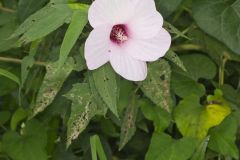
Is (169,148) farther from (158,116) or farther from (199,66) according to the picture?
(199,66)

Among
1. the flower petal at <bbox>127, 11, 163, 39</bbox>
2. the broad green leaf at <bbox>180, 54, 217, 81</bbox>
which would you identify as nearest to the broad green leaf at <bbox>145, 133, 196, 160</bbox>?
the broad green leaf at <bbox>180, 54, 217, 81</bbox>

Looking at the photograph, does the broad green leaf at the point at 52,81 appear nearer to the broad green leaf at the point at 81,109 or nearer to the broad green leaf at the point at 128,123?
the broad green leaf at the point at 81,109

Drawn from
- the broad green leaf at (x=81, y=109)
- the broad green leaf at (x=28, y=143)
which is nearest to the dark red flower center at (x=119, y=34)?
the broad green leaf at (x=81, y=109)

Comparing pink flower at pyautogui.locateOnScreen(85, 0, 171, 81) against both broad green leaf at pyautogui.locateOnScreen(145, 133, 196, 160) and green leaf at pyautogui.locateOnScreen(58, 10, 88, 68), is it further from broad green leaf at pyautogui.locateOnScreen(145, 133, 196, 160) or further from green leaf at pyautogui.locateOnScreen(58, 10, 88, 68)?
broad green leaf at pyautogui.locateOnScreen(145, 133, 196, 160)

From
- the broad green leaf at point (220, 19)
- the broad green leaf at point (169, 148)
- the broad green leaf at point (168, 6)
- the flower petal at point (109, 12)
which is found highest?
the flower petal at point (109, 12)

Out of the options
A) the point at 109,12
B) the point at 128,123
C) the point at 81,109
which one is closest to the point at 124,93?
the point at 128,123

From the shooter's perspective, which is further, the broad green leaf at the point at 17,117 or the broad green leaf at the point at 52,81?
the broad green leaf at the point at 17,117
